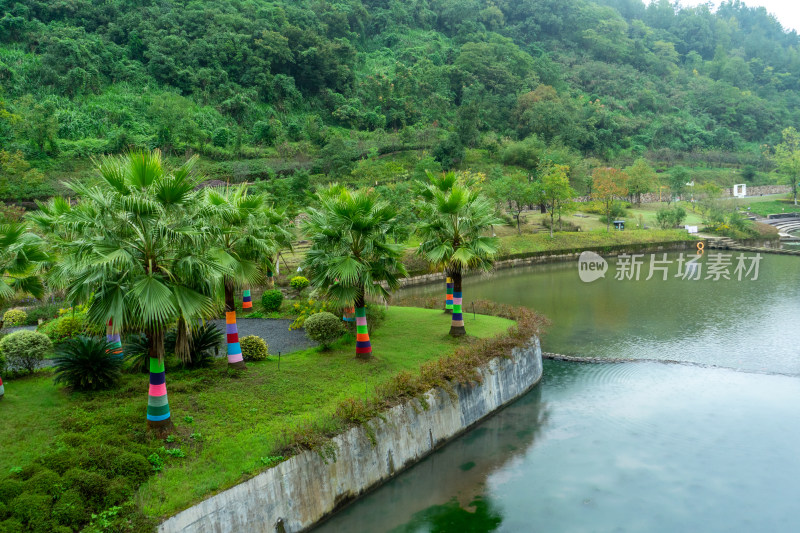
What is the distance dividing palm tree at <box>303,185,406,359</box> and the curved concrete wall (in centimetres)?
301

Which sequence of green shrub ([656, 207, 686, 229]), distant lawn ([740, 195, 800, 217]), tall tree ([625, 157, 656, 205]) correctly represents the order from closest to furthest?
1. green shrub ([656, 207, 686, 229])
2. tall tree ([625, 157, 656, 205])
3. distant lawn ([740, 195, 800, 217])

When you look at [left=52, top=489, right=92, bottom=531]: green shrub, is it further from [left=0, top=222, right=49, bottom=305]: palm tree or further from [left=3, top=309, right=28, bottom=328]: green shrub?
[left=3, top=309, right=28, bottom=328]: green shrub

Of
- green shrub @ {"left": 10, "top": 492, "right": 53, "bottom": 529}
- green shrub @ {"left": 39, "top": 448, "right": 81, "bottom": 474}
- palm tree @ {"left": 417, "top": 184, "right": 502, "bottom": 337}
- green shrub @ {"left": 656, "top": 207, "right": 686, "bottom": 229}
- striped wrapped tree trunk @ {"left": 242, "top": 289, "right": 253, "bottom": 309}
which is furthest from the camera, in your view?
green shrub @ {"left": 656, "top": 207, "right": 686, "bottom": 229}

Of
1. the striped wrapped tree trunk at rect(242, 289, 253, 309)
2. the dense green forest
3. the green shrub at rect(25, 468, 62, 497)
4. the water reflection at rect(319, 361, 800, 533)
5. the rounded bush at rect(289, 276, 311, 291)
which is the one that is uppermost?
the dense green forest

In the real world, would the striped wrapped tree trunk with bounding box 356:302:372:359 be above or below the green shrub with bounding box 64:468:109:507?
above

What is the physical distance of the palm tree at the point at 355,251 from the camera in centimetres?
1535

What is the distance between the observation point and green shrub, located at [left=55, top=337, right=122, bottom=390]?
12906mm

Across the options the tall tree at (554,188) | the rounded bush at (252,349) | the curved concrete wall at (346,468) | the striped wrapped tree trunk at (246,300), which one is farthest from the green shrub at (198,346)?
the tall tree at (554,188)

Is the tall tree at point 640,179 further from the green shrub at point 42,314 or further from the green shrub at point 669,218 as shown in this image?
the green shrub at point 42,314

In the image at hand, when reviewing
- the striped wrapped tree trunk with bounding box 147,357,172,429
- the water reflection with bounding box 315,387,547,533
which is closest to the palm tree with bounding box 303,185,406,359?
the water reflection with bounding box 315,387,547,533

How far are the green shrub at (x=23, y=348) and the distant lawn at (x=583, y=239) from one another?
3613 centimetres

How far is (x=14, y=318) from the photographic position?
2148cm

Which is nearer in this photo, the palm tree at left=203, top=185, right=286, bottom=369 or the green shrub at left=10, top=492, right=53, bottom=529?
the green shrub at left=10, top=492, right=53, bottom=529

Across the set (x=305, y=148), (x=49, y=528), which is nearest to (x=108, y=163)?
(x=49, y=528)
